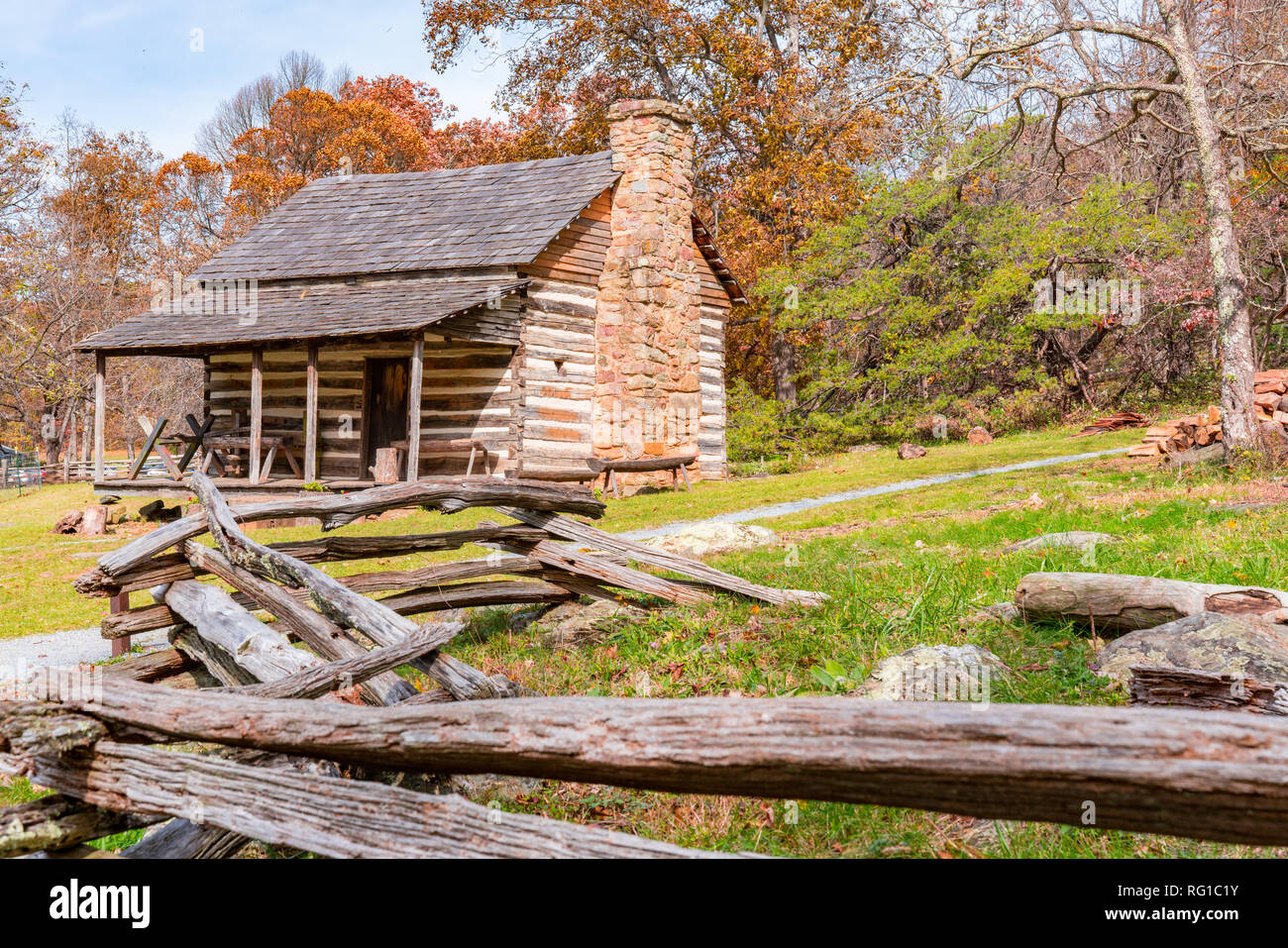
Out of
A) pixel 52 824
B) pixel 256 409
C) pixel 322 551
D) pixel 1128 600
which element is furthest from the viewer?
pixel 256 409

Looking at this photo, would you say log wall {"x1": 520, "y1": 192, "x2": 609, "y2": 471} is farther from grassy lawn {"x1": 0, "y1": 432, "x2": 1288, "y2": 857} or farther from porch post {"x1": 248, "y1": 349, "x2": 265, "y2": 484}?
grassy lawn {"x1": 0, "y1": 432, "x2": 1288, "y2": 857}

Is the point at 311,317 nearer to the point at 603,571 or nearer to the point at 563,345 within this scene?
the point at 563,345

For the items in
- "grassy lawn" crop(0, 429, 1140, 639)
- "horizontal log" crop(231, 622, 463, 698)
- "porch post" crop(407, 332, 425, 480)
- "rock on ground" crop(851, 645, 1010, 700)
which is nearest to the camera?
"horizontal log" crop(231, 622, 463, 698)

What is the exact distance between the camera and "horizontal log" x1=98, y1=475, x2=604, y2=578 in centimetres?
533

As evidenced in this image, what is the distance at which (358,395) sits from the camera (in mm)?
18562

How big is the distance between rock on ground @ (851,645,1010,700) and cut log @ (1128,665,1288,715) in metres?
0.73

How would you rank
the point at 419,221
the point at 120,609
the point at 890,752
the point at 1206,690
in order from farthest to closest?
1. the point at 419,221
2. the point at 120,609
3. the point at 1206,690
4. the point at 890,752

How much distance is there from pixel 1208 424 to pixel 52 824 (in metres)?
14.0

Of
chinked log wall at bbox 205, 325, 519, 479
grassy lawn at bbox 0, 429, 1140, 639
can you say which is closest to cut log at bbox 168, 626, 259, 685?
grassy lawn at bbox 0, 429, 1140, 639

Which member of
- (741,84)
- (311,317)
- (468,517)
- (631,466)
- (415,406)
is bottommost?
(468,517)

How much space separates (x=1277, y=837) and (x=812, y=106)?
24.2m

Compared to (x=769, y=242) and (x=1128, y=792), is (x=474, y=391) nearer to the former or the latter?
(x=769, y=242)

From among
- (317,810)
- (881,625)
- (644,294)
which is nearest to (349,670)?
(317,810)

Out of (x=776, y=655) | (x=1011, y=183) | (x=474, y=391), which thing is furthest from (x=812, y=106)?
(x=776, y=655)
